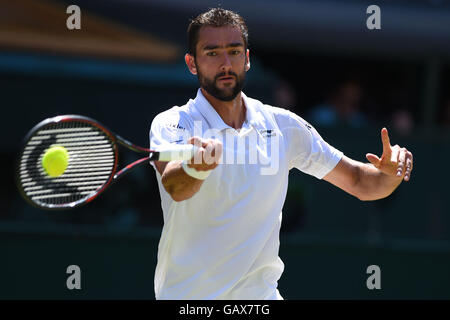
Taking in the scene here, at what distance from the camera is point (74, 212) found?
6.87m

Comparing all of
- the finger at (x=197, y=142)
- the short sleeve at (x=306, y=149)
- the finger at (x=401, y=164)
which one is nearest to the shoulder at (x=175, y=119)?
the finger at (x=197, y=142)

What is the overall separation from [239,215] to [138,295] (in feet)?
10.0

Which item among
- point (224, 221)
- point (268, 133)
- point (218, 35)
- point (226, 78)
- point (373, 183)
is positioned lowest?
point (224, 221)

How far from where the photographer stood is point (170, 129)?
3.28m

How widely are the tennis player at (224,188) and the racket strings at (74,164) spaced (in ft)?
0.76

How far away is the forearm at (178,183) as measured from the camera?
3.02m

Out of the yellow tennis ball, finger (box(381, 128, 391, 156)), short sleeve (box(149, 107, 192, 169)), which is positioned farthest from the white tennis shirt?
finger (box(381, 128, 391, 156))

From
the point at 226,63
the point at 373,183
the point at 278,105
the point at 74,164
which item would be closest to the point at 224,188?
the point at 226,63

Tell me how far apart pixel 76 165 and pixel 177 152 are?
53 centimetres

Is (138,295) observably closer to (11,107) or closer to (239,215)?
(11,107)

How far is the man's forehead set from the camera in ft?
11.0

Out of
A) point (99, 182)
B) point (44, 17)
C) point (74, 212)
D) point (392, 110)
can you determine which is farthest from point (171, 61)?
point (99, 182)

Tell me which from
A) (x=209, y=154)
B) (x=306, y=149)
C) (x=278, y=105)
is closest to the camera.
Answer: (x=209, y=154)

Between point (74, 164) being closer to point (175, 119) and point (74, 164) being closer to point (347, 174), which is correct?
point (175, 119)
